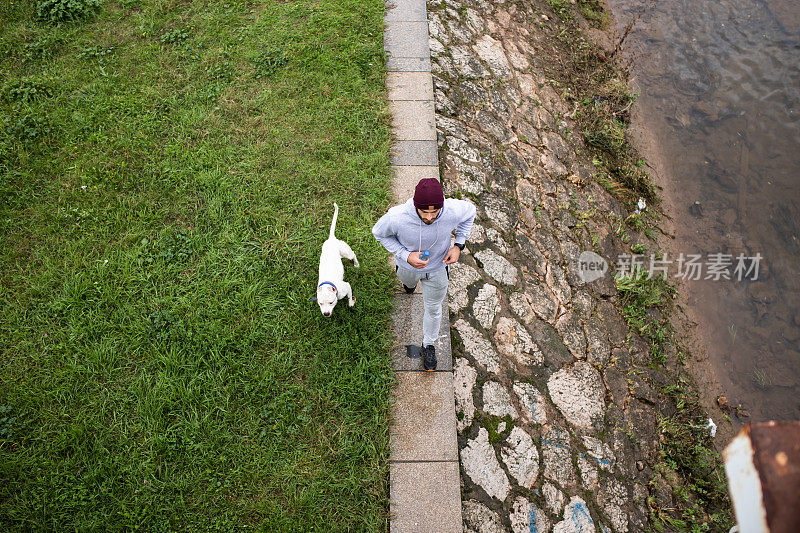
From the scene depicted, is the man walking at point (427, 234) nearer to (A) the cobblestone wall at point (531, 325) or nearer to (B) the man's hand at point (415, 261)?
(B) the man's hand at point (415, 261)

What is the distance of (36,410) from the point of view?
400 centimetres

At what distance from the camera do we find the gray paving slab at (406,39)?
702 centimetres

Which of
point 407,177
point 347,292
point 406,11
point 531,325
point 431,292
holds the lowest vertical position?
point 531,325

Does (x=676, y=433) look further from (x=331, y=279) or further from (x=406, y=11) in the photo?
(x=406, y=11)

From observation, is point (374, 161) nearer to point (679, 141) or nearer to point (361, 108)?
point (361, 108)

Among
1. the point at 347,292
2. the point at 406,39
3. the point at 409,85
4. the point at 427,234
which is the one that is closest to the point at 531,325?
the point at 347,292

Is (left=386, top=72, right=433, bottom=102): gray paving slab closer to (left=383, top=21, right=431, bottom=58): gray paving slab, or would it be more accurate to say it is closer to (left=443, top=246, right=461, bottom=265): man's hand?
(left=383, top=21, right=431, bottom=58): gray paving slab

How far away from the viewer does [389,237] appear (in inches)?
142

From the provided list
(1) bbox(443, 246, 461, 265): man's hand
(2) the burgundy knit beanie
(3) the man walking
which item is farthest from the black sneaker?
(2) the burgundy knit beanie

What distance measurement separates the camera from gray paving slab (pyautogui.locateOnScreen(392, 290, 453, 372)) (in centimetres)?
437

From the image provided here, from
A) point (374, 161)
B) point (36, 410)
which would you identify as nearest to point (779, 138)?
point (374, 161)

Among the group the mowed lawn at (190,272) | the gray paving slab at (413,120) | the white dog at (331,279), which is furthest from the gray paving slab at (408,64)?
the white dog at (331,279)

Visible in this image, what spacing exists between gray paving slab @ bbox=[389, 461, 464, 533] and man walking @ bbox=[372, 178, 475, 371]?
139cm

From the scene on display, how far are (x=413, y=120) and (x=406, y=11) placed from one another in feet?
8.48
